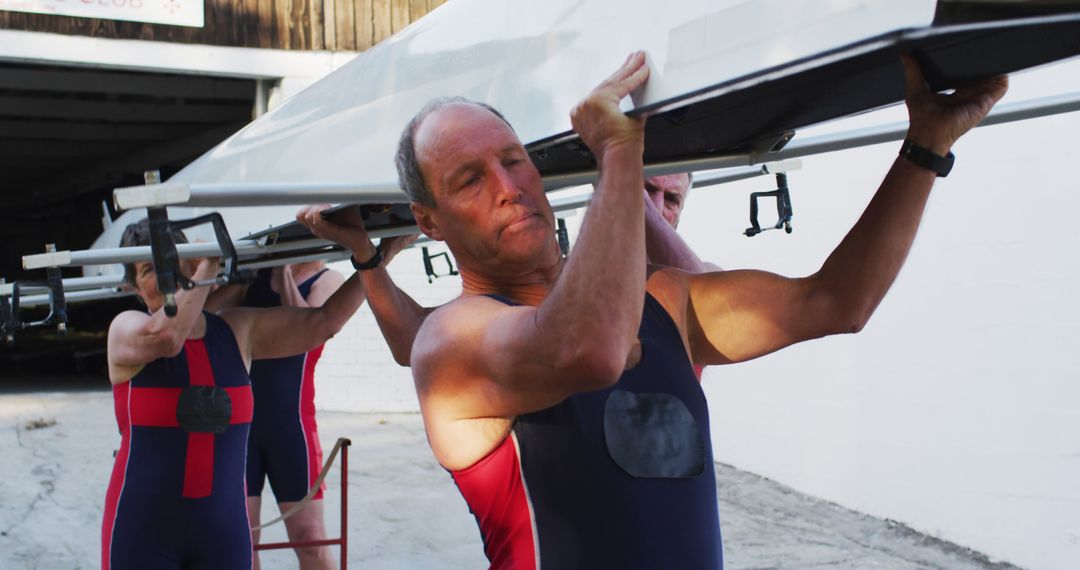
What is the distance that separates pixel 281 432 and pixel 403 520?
192 cm

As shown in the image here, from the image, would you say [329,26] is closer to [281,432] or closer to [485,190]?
[281,432]

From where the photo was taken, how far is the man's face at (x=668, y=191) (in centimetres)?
300

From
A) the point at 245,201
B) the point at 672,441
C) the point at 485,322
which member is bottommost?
the point at 672,441

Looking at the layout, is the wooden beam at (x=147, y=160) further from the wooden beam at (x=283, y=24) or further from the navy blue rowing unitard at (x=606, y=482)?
the navy blue rowing unitard at (x=606, y=482)

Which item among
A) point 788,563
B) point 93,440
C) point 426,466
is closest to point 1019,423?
point 788,563

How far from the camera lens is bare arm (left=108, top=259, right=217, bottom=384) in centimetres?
330

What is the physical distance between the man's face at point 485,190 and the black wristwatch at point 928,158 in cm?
60

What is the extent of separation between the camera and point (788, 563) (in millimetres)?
5359

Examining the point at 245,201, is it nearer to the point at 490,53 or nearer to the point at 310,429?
the point at 490,53

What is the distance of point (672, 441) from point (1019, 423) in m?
3.62

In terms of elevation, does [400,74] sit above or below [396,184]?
above

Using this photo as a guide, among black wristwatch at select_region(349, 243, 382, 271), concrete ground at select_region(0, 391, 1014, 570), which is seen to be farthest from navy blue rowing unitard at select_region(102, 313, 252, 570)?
concrete ground at select_region(0, 391, 1014, 570)

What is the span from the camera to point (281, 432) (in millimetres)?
4883

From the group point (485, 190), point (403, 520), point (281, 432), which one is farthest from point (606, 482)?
point (403, 520)
